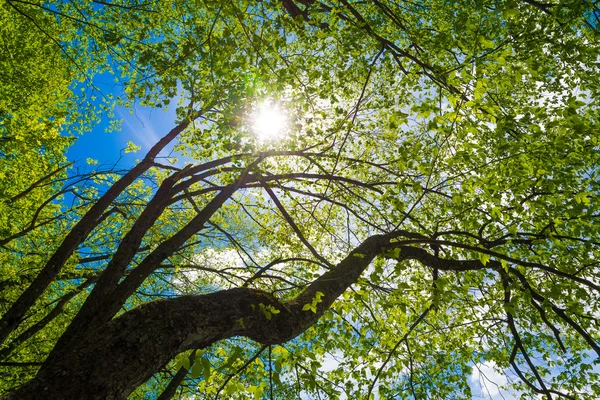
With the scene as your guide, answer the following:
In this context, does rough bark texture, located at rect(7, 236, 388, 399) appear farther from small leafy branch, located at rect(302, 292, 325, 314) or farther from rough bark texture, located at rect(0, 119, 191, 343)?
rough bark texture, located at rect(0, 119, 191, 343)

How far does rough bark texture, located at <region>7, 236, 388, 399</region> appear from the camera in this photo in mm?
2240

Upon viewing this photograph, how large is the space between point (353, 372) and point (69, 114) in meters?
12.5

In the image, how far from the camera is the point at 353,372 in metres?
5.08

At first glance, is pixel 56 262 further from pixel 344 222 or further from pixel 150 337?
pixel 344 222

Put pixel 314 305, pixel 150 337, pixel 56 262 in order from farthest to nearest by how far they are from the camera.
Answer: pixel 56 262
pixel 314 305
pixel 150 337

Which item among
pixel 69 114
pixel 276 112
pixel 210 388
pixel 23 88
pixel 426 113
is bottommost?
pixel 210 388

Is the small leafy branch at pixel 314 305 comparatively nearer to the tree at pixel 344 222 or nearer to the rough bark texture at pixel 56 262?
the tree at pixel 344 222

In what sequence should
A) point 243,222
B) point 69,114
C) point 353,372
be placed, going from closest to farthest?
1. point 353,372
2. point 243,222
3. point 69,114

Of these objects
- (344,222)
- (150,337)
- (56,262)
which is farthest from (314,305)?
(344,222)

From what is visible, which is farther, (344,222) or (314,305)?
(344,222)

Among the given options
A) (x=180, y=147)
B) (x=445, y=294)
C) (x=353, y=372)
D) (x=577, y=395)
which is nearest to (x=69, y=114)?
(x=180, y=147)

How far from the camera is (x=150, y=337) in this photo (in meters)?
2.70

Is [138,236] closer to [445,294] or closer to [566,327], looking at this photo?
[445,294]

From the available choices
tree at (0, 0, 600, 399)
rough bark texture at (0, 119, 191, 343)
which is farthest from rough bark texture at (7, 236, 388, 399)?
rough bark texture at (0, 119, 191, 343)
